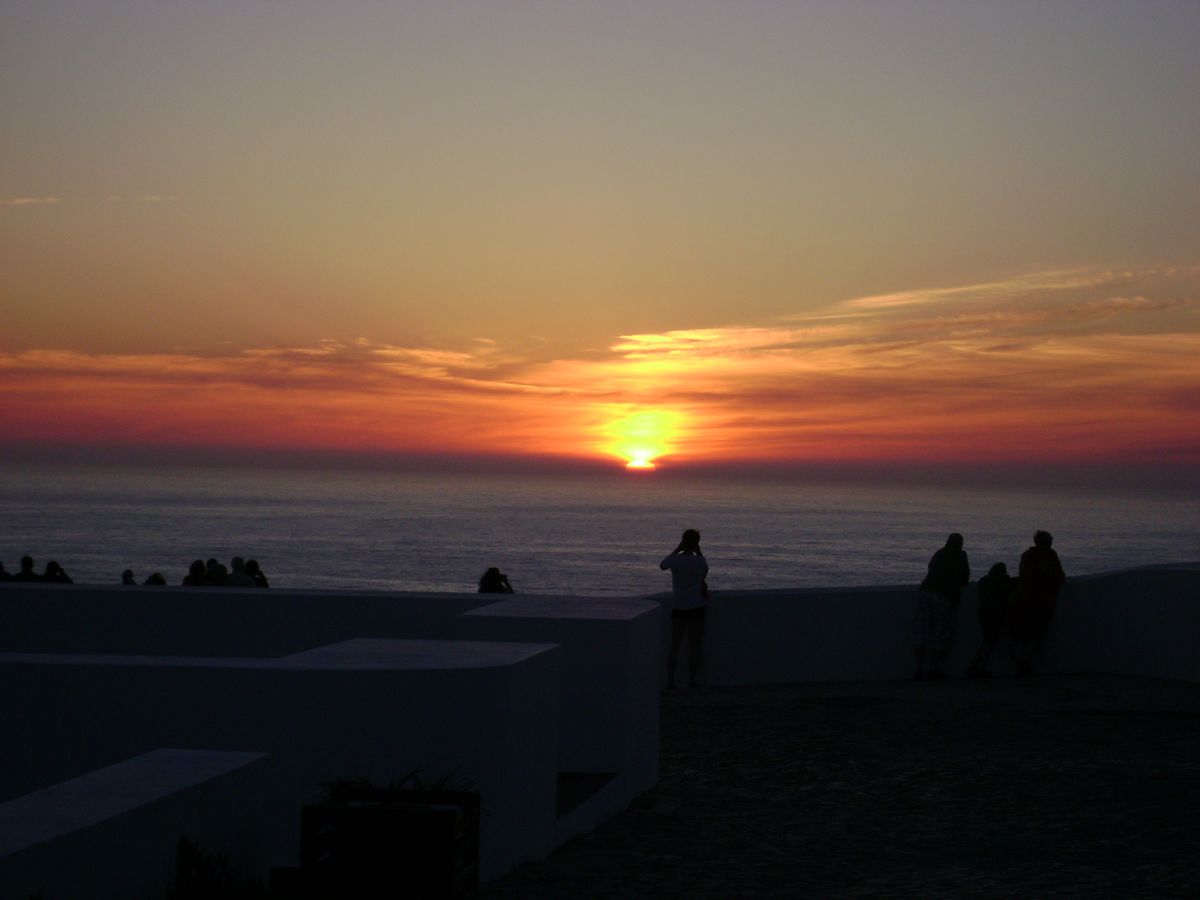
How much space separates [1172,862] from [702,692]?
293 inches

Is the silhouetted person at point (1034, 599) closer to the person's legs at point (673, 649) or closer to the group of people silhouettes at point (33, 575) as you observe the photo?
the person's legs at point (673, 649)

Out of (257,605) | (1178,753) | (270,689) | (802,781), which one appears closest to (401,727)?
(270,689)

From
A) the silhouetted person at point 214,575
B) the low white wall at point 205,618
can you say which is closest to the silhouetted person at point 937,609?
the low white wall at point 205,618

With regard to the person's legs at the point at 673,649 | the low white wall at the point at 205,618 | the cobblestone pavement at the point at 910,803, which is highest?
the low white wall at the point at 205,618

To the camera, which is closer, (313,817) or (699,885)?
(313,817)

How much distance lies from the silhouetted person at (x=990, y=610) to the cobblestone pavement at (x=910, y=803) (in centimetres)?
125

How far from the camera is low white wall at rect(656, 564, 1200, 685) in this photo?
49.6 feet

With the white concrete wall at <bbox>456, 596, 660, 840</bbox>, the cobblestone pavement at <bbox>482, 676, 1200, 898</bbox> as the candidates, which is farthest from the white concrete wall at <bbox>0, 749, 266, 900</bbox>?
the white concrete wall at <bbox>456, 596, 660, 840</bbox>

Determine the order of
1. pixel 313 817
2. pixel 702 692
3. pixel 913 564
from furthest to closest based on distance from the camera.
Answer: pixel 913 564 < pixel 702 692 < pixel 313 817

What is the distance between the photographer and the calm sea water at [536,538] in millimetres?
88688

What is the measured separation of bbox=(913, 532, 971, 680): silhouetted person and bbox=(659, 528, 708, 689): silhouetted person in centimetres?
219

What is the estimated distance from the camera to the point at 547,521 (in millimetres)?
140625

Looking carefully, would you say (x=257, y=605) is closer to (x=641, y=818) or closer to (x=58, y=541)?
(x=641, y=818)

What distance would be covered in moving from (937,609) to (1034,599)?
3.22 ft
